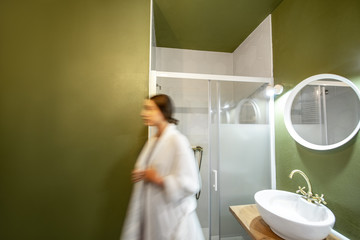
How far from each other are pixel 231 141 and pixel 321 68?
33.9 inches

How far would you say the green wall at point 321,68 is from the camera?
36.1 inches

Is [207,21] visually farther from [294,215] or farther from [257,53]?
[294,215]

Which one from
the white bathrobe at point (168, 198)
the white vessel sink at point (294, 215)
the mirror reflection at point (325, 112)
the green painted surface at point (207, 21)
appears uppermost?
the green painted surface at point (207, 21)

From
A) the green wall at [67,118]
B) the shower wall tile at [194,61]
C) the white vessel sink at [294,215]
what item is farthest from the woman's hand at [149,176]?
the shower wall tile at [194,61]

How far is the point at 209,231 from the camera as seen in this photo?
1517 mm

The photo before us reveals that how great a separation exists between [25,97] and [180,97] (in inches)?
53.6

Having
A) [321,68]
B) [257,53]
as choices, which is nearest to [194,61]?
[257,53]

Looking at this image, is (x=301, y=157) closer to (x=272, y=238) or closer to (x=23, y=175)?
(x=272, y=238)

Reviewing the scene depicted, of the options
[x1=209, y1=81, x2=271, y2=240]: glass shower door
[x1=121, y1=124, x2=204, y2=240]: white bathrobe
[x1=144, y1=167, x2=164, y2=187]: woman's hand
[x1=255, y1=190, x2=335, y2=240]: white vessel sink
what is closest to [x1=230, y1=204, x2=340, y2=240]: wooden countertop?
[x1=255, y1=190, x2=335, y2=240]: white vessel sink

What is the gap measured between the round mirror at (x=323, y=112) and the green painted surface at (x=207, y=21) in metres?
0.97

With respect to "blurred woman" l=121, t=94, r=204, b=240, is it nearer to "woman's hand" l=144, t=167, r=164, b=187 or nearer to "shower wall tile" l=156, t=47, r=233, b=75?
"woman's hand" l=144, t=167, r=164, b=187

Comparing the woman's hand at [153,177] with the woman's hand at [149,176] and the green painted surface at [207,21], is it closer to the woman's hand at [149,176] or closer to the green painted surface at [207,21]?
the woman's hand at [149,176]

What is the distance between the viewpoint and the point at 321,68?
1.11m

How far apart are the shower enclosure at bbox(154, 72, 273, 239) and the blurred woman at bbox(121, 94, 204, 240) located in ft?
2.32
